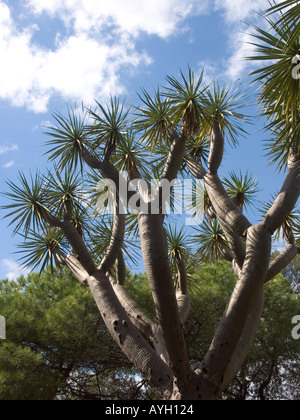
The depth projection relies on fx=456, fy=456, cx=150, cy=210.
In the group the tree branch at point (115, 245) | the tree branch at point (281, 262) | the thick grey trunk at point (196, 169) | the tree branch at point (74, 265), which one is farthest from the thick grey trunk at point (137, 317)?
the thick grey trunk at point (196, 169)

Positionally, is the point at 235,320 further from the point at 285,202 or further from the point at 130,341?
the point at 285,202

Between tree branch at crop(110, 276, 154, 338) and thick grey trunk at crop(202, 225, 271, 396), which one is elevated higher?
tree branch at crop(110, 276, 154, 338)

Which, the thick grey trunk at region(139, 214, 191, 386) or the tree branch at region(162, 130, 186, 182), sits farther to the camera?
the tree branch at region(162, 130, 186, 182)

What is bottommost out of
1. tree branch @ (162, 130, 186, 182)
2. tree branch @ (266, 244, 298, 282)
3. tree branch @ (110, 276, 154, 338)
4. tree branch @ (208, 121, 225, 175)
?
tree branch @ (110, 276, 154, 338)

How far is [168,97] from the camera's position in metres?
6.64

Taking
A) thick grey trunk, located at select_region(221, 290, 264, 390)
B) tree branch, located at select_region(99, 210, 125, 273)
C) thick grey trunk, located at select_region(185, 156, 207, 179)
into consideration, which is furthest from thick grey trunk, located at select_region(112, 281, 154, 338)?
thick grey trunk, located at select_region(185, 156, 207, 179)

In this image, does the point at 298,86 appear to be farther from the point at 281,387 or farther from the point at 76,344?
the point at 281,387

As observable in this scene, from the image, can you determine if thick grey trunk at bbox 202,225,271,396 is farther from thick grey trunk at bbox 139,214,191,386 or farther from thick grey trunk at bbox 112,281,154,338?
thick grey trunk at bbox 112,281,154,338

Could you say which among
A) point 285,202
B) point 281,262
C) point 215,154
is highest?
point 215,154

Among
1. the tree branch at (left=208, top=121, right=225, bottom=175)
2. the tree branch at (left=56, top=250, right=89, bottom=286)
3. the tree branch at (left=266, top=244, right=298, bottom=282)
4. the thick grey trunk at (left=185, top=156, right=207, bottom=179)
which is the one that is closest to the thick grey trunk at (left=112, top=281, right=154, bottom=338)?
the tree branch at (left=56, top=250, right=89, bottom=286)

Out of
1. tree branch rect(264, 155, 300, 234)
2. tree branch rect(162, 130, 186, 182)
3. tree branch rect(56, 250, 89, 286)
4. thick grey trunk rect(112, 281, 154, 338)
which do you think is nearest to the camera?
tree branch rect(264, 155, 300, 234)

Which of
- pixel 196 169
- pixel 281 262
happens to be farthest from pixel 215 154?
pixel 281 262

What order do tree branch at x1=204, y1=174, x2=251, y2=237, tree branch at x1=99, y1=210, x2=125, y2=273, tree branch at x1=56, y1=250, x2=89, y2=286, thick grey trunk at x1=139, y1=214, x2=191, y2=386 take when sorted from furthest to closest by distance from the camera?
tree branch at x1=56, y1=250, x2=89, y2=286 → tree branch at x1=99, y1=210, x2=125, y2=273 → tree branch at x1=204, y1=174, x2=251, y2=237 → thick grey trunk at x1=139, y1=214, x2=191, y2=386

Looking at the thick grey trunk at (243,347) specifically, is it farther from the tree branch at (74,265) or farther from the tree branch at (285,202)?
the tree branch at (74,265)
